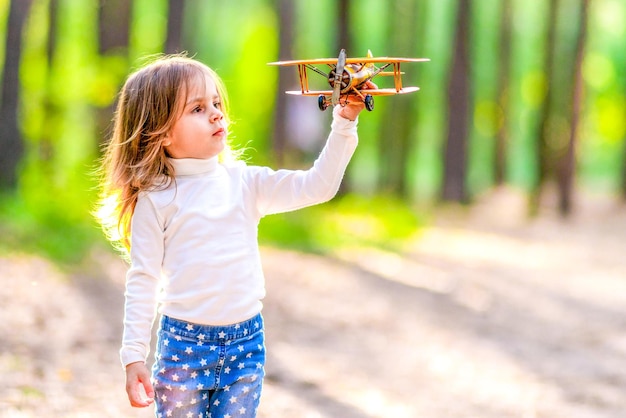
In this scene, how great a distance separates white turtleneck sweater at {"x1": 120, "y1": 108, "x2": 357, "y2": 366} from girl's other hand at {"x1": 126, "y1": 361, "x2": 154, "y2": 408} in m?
0.03

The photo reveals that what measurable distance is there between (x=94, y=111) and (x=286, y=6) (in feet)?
16.2

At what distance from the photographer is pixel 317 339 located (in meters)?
7.73

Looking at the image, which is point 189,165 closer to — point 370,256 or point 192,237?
point 192,237

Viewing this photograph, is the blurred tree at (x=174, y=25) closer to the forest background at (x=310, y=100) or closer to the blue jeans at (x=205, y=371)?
the forest background at (x=310, y=100)

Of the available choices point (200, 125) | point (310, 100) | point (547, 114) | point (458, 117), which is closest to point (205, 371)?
point (200, 125)

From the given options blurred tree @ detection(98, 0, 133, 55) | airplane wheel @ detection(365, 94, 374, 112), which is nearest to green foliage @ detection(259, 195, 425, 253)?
blurred tree @ detection(98, 0, 133, 55)

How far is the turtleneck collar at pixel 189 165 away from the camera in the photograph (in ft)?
10.3

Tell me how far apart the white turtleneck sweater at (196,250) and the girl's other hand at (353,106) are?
0.08 ft

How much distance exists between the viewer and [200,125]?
3.12m

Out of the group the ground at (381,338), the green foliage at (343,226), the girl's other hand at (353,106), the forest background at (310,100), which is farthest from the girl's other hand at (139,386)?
the green foliage at (343,226)

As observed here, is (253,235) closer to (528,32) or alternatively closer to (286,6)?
(286,6)

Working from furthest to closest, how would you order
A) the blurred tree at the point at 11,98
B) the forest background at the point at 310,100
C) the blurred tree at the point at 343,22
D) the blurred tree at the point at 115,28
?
the blurred tree at the point at 343,22 < the blurred tree at the point at 115,28 < the forest background at the point at 310,100 < the blurred tree at the point at 11,98

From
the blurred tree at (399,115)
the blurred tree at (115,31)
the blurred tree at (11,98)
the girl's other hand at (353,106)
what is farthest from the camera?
the blurred tree at (399,115)

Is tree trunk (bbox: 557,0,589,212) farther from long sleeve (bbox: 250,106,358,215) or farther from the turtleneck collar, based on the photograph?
the turtleneck collar
